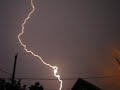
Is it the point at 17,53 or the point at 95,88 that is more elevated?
the point at 17,53

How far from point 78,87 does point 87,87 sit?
147cm

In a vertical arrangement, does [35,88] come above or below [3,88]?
above

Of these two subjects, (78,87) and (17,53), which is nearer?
(17,53)

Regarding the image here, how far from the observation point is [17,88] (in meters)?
25.8

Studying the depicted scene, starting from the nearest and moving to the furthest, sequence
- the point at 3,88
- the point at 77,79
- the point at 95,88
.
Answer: the point at 3,88 → the point at 95,88 → the point at 77,79

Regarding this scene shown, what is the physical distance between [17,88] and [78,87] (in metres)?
9.72

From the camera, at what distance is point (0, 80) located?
29.2 meters

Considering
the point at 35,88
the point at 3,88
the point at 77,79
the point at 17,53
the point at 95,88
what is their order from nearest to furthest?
the point at 35,88 → the point at 3,88 → the point at 17,53 → the point at 95,88 → the point at 77,79

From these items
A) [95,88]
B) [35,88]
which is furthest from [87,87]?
[35,88]

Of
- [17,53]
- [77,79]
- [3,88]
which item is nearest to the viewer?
[3,88]

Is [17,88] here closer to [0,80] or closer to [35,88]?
[0,80]

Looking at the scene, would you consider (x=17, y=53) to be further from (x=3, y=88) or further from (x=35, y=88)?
(x=35, y=88)

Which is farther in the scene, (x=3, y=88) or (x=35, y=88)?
(x=3, y=88)

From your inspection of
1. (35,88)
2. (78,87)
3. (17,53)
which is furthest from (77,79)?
(35,88)
